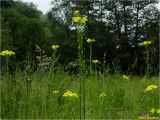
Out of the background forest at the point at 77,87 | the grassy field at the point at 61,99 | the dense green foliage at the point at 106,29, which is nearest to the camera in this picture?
the background forest at the point at 77,87

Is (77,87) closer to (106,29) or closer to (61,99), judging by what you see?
(61,99)

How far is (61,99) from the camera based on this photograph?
146 inches

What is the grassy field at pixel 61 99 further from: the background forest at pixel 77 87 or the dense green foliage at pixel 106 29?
the dense green foliage at pixel 106 29

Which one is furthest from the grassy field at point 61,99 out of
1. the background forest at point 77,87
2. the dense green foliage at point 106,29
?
the dense green foliage at point 106,29

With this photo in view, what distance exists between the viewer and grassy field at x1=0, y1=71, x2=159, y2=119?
135 inches

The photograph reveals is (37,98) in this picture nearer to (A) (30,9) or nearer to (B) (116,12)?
(B) (116,12)

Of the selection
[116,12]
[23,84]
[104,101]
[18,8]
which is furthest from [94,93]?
[18,8]

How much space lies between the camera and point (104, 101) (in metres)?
3.57

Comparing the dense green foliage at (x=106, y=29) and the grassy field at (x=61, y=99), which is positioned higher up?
the dense green foliage at (x=106, y=29)

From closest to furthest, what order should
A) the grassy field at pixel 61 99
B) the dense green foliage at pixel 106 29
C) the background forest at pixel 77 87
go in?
the background forest at pixel 77 87 < the grassy field at pixel 61 99 < the dense green foliage at pixel 106 29

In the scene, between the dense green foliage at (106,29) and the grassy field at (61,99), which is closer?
the grassy field at (61,99)

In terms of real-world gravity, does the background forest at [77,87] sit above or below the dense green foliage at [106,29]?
below

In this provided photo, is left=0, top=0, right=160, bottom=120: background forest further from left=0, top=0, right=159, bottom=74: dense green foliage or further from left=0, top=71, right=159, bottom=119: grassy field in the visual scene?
left=0, top=0, right=159, bottom=74: dense green foliage

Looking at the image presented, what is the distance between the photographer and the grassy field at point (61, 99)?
11.2ft
